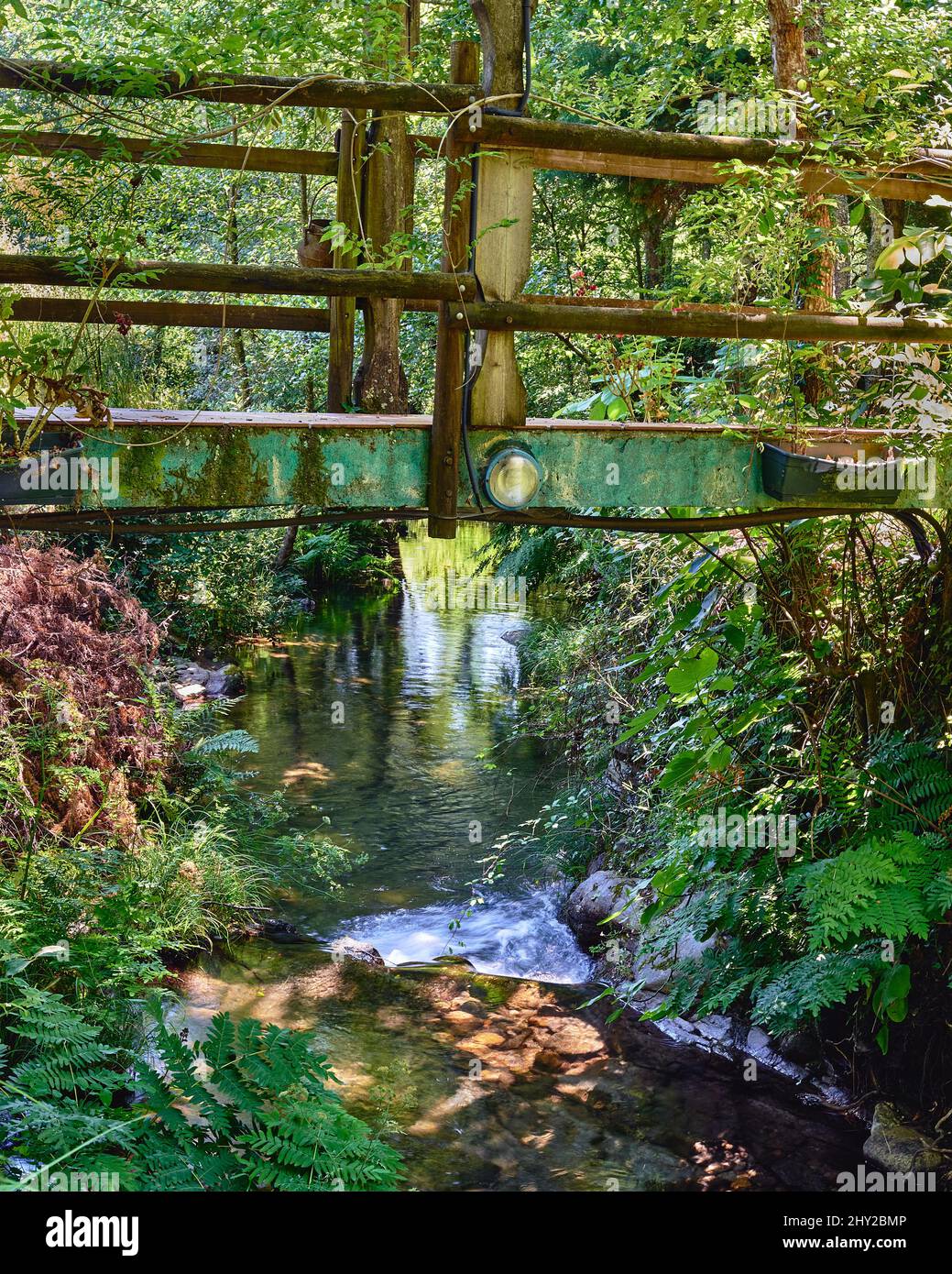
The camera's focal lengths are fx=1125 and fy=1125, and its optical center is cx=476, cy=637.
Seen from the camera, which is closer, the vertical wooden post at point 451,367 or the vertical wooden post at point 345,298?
the vertical wooden post at point 451,367

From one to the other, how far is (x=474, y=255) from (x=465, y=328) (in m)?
0.26

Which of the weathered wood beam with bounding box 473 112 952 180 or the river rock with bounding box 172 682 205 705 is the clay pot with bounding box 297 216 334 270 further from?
the river rock with bounding box 172 682 205 705

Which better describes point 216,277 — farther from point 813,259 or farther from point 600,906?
point 600,906

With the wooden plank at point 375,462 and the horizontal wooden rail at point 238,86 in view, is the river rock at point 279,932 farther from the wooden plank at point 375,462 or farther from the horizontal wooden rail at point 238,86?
the horizontal wooden rail at point 238,86

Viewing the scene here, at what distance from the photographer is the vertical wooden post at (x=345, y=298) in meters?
5.16

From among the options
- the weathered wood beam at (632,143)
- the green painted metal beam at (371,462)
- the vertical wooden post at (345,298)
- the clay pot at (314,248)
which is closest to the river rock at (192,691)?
the vertical wooden post at (345,298)

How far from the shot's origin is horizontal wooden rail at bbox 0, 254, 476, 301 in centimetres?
350

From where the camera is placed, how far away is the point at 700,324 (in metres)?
4.20

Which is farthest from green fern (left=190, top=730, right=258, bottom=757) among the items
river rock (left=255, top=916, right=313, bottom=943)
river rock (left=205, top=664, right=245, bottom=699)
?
river rock (left=205, top=664, right=245, bottom=699)
